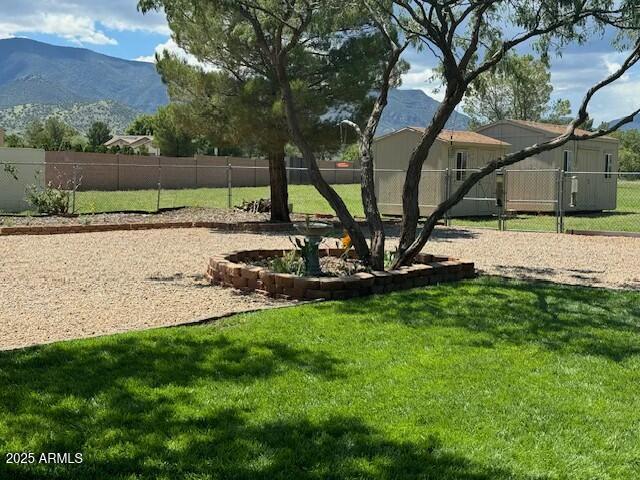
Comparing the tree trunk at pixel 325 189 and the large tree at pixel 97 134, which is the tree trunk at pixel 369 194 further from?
the large tree at pixel 97 134

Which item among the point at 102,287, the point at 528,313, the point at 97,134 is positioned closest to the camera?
the point at 528,313

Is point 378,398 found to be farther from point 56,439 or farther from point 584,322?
point 584,322

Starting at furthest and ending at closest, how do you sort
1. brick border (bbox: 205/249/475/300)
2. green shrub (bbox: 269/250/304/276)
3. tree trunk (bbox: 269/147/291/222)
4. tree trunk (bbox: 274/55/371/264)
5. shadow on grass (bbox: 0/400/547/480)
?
1. tree trunk (bbox: 269/147/291/222)
2. tree trunk (bbox: 274/55/371/264)
3. green shrub (bbox: 269/250/304/276)
4. brick border (bbox: 205/249/475/300)
5. shadow on grass (bbox: 0/400/547/480)

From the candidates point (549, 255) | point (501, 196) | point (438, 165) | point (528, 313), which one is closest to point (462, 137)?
point (438, 165)

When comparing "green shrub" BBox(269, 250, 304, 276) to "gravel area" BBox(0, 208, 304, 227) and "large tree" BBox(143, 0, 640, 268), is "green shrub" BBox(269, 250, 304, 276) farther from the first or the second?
"gravel area" BBox(0, 208, 304, 227)

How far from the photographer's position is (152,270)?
9797 mm

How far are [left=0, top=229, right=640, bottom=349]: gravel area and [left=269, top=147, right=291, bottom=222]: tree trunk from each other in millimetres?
2731

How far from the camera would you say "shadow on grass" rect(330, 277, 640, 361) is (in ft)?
19.1

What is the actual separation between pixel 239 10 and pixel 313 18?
117cm

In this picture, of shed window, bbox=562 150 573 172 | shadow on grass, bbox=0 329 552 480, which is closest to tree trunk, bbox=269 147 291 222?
shed window, bbox=562 150 573 172

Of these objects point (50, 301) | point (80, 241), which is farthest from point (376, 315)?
point (80, 241)

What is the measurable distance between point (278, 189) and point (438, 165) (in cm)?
570

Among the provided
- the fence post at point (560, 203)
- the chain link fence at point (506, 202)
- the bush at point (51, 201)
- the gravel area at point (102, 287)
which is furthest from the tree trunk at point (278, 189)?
the fence post at point (560, 203)

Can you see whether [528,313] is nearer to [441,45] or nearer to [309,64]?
[441,45]
